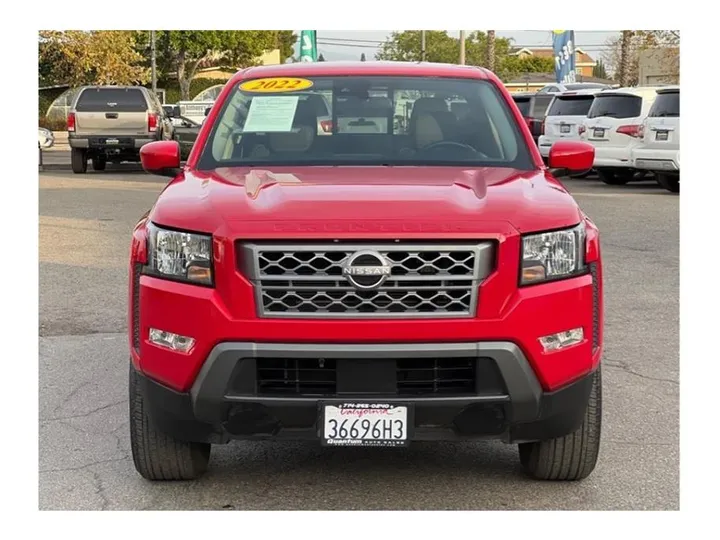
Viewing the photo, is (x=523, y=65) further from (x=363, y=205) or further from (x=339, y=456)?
(x=363, y=205)

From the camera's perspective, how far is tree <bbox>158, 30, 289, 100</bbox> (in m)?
66.4

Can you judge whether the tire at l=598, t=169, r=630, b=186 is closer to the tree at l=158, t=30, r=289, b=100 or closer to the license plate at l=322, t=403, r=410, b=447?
the license plate at l=322, t=403, r=410, b=447

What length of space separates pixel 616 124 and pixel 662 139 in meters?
1.48

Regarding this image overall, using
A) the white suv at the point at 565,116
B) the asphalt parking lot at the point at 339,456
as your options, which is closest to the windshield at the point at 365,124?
the asphalt parking lot at the point at 339,456

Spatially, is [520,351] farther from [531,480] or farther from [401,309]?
[531,480]

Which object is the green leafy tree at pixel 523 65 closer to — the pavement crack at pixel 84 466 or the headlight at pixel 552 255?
the pavement crack at pixel 84 466

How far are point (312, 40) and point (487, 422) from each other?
30012 millimetres

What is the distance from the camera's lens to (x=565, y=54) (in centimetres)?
4519

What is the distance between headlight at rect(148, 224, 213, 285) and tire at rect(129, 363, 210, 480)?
1.67ft

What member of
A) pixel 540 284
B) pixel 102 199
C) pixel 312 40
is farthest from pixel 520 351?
pixel 312 40

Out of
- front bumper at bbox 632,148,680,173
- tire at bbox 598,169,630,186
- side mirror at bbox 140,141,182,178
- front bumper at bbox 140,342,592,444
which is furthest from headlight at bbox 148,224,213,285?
tire at bbox 598,169,630,186

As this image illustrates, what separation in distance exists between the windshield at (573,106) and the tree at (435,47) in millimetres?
71387

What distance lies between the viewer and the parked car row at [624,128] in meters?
19.6

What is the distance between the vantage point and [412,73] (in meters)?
6.14
